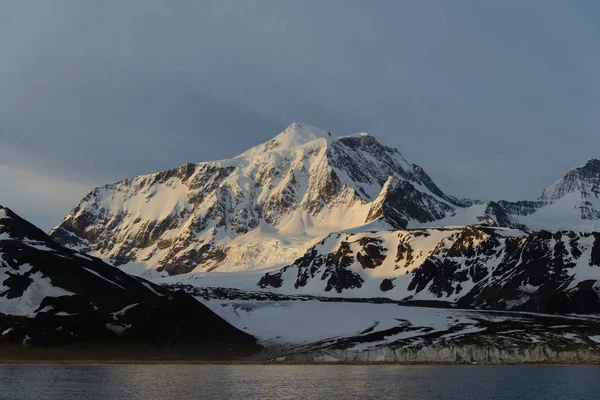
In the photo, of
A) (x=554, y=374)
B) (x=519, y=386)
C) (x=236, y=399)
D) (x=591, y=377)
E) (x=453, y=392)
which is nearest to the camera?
(x=236, y=399)

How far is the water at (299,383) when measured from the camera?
130000 mm

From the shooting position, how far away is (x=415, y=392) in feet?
439

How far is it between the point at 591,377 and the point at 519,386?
82.6 ft

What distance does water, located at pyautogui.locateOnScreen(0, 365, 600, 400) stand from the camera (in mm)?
130000

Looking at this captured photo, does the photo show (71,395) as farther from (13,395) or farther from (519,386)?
(519,386)

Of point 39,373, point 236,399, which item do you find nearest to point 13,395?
point 236,399

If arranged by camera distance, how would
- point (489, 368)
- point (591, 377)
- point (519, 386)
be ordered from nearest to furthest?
point (519, 386) < point (591, 377) < point (489, 368)

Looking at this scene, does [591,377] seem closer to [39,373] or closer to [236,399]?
[236,399]

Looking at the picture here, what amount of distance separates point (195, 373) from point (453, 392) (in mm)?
69975

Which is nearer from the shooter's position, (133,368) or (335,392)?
(335,392)

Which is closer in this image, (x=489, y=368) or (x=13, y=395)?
(x=13, y=395)

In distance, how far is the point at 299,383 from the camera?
154375 mm

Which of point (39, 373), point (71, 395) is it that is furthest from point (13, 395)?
point (39, 373)

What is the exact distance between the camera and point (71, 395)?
130 m
